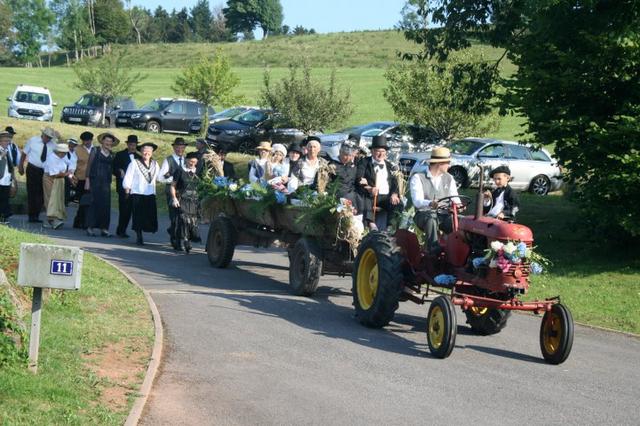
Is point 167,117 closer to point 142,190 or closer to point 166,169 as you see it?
point 142,190

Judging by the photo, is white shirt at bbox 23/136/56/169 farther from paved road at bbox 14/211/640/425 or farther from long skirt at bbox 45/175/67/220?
paved road at bbox 14/211/640/425

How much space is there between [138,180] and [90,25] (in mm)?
89635

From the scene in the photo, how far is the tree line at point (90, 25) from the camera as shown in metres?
102

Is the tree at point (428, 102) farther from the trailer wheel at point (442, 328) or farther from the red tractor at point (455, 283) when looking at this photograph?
the trailer wheel at point (442, 328)

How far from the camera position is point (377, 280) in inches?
464

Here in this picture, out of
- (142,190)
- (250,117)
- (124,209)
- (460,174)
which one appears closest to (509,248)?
(142,190)

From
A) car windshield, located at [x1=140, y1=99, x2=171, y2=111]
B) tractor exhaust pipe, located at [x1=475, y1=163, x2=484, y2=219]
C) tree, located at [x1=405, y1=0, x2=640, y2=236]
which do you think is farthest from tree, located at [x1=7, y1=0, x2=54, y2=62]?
tractor exhaust pipe, located at [x1=475, y1=163, x2=484, y2=219]

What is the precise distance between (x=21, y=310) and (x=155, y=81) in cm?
7300

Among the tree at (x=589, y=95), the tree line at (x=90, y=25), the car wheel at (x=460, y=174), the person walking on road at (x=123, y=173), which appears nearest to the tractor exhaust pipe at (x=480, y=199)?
the tree at (x=589, y=95)

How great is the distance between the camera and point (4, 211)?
2119 cm

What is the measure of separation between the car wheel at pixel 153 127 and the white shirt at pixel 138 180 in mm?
25987

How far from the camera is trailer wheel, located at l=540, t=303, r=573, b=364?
1033cm

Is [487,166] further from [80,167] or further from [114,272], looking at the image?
[114,272]

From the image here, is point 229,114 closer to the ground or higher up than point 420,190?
higher up
